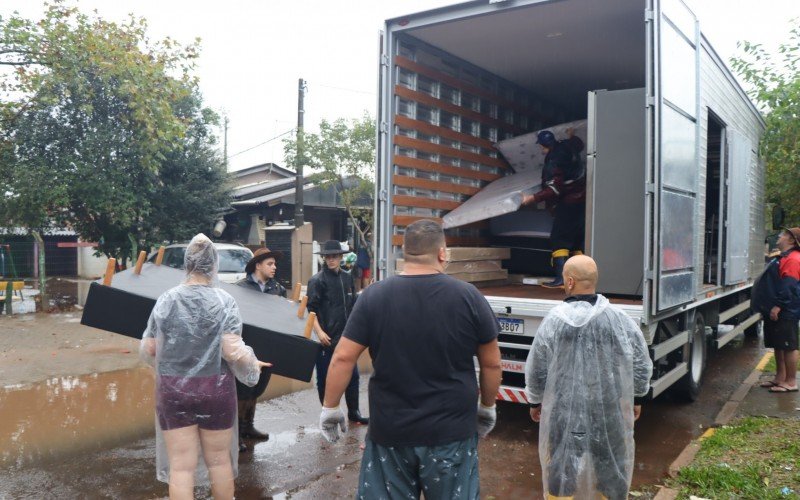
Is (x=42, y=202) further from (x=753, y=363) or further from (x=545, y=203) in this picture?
(x=753, y=363)

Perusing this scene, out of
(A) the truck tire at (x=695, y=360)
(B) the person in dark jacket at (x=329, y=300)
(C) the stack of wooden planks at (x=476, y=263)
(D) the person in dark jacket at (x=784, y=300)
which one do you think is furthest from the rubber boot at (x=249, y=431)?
(D) the person in dark jacket at (x=784, y=300)

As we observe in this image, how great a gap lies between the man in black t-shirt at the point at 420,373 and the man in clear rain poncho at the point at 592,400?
27.7 inches

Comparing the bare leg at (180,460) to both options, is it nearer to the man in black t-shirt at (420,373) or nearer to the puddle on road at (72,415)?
the man in black t-shirt at (420,373)

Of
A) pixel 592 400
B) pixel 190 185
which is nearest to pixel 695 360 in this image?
pixel 592 400

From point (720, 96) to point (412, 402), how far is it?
568 cm

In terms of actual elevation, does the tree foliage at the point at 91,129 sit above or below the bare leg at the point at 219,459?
above

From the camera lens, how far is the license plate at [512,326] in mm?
5207

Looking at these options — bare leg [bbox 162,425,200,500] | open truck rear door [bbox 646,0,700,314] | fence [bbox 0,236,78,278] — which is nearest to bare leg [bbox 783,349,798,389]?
open truck rear door [bbox 646,0,700,314]

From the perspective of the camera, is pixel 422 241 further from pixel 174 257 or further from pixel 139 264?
pixel 174 257

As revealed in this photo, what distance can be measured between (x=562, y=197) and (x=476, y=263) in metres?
1.12

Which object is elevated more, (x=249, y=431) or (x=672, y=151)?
(x=672, y=151)

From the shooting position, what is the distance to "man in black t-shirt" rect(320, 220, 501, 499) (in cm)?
255

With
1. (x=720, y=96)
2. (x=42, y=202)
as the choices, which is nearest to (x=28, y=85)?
(x=42, y=202)

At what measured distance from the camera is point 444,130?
6.64 m
